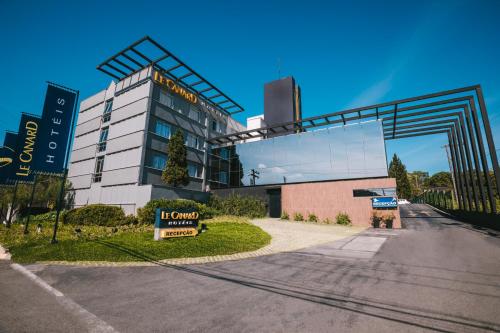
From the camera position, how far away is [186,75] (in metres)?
30.9

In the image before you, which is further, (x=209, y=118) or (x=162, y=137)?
(x=209, y=118)

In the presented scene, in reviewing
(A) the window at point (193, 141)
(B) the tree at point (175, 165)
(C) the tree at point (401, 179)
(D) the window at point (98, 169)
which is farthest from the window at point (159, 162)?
(C) the tree at point (401, 179)

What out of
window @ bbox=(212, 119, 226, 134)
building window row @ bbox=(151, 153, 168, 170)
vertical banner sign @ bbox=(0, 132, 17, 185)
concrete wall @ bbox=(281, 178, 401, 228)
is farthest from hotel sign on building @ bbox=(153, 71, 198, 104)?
concrete wall @ bbox=(281, 178, 401, 228)

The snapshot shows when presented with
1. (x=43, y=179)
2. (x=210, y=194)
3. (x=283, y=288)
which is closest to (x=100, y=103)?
(x=43, y=179)

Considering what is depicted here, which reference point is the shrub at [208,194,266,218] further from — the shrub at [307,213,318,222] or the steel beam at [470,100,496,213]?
the steel beam at [470,100,496,213]

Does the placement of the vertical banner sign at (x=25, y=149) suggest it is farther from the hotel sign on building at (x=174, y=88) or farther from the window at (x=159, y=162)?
the hotel sign on building at (x=174, y=88)

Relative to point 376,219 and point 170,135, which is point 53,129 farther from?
point 376,219

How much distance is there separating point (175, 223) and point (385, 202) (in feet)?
64.7

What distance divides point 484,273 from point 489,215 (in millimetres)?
17990

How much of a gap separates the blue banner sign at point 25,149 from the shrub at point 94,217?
36.1ft

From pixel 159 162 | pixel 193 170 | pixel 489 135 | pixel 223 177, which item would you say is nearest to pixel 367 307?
pixel 489 135

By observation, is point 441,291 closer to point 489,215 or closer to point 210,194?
point 489,215

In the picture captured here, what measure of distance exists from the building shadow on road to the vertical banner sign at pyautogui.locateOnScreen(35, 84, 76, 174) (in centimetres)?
2348

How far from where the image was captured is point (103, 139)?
102 feet
